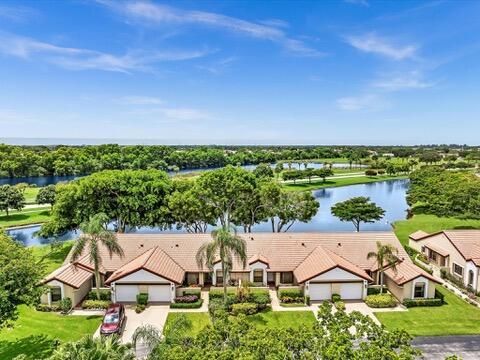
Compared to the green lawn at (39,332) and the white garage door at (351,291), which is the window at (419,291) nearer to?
the white garage door at (351,291)

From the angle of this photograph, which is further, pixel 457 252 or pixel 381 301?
pixel 457 252

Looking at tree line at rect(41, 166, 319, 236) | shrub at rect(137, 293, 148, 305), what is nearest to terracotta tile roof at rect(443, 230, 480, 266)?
tree line at rect(41, 166, 319, 236)

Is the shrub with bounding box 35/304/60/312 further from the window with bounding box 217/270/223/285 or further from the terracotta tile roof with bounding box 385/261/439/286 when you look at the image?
the terracotta tile roof with bounding box 385/261/439/286

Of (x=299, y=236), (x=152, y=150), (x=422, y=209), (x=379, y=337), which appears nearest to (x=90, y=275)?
(x=299, y=236)

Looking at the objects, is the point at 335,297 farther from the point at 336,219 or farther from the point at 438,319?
the point at 336,219

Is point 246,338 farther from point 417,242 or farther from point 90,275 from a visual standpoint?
point 417,242

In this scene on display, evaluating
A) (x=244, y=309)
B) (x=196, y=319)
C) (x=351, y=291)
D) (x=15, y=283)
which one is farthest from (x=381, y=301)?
(x=15, y=283)

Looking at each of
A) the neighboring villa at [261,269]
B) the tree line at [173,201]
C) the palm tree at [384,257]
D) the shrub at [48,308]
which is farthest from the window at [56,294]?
the palm tree at [384,257]
